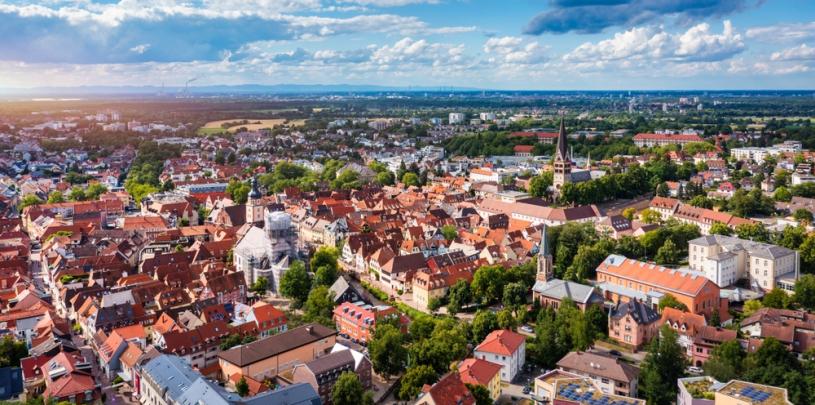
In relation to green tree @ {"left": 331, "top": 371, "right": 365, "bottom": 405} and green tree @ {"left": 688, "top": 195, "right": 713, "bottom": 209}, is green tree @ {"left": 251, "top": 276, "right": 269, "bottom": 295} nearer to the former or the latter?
green tree @ {"left": 331, "top": 371, "right": 365, "bottom": 405}

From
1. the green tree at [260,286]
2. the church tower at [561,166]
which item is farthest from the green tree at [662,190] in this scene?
the green tree at [260,286]

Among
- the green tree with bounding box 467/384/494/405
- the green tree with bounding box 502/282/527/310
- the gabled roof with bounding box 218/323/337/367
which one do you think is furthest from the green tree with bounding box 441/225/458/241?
the green tree with bounding box 467/384/494/405

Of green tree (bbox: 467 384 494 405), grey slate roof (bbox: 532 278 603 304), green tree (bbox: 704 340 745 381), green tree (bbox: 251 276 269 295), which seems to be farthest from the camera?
green tree (bbox: 251 276 269 295)

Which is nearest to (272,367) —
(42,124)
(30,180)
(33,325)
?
(33,325)

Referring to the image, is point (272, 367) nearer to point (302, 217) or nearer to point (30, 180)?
point (302, 217)

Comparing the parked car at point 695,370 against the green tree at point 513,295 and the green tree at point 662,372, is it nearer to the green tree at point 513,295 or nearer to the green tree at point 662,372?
the green tree at point 662,372

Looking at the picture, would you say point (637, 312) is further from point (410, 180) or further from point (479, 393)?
point (410, 180)

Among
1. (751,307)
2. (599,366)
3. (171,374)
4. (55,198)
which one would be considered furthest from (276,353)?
(55,198)
